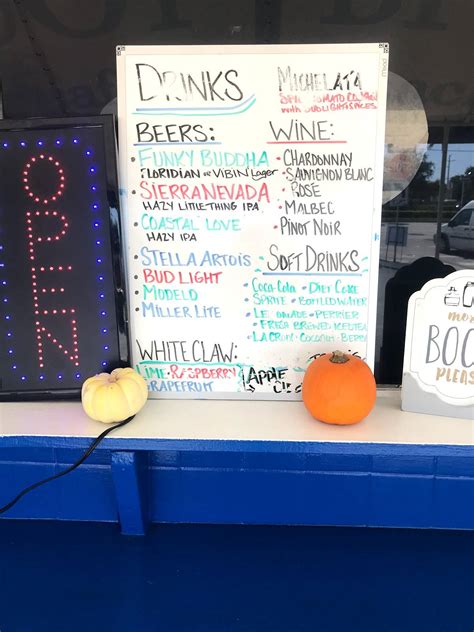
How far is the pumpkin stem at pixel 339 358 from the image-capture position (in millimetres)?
1528

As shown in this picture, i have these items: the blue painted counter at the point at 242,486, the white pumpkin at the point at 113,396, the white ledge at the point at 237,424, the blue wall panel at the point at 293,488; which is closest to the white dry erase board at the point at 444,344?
the white ledge at the point at 237,424

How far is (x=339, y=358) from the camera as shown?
5.04 ft

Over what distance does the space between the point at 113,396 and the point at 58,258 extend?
45 centimetres

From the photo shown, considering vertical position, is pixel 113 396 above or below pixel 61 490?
above

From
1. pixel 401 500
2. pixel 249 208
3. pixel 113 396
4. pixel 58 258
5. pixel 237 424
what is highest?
pixel 249 208

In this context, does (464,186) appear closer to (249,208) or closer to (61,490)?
(249,208)

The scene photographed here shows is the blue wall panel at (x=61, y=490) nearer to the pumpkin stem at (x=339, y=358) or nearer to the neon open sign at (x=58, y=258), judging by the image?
the neon open sign at (x=58, y=258)

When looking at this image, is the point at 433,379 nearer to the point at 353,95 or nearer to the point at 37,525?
the point at 353,95

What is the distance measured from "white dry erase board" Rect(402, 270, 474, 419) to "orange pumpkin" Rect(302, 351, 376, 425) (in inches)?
6.7

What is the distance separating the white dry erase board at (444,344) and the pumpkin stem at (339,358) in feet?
0.65

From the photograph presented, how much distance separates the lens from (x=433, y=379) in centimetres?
159

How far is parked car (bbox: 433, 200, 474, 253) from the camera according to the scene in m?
2.07

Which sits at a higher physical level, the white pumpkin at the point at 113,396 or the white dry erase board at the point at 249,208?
the white dry erase board at the point at 249,208

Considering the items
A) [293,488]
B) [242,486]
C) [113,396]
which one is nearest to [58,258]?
[113,396]
